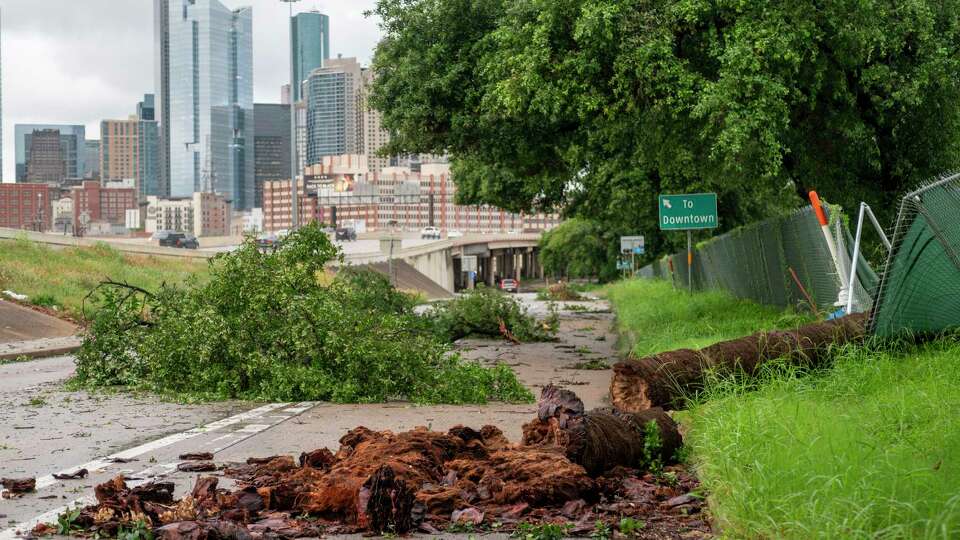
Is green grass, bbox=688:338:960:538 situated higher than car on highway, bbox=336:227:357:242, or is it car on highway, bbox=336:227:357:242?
car on highway, bbox=336:227:357:242

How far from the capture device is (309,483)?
6875mm

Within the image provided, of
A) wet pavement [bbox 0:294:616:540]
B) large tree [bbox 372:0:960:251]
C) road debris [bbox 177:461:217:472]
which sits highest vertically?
large tree [bbox 372:0:960:251]

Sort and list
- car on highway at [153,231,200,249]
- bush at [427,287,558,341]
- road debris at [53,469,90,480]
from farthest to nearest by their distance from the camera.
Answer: car on highway at [153,231,200,249] < bush at [427,287,558,341] < road debris at [53,469,90,480]

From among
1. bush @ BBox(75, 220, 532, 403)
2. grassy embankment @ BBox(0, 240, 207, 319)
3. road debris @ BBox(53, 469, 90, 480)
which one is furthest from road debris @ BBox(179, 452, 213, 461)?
grassy embankment @ BBox(0, 240, 207, 319)

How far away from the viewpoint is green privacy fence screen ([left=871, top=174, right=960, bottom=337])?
9453 mm

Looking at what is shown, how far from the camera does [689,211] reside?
2727 cm

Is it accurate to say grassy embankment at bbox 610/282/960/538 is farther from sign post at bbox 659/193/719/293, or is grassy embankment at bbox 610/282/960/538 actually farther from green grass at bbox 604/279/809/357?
sign post at bbox 659/193/719/293

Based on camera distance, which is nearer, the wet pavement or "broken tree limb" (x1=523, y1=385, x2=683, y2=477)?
"broken tree limb" (x1=523, y1=385, x2=683, y2=477)

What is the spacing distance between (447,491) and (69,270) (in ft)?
129

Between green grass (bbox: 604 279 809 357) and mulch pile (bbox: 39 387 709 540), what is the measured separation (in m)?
6.61

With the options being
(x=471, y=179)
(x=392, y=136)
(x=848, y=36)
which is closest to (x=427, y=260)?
(x=471, y=179)

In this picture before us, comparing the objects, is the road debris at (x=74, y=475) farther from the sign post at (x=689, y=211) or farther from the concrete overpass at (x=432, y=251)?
the sign post at (x=689, y=211)

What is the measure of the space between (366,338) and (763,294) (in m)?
11.0

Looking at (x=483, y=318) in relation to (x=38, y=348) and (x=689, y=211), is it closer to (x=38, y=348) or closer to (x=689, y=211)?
(x=689, y=211)
